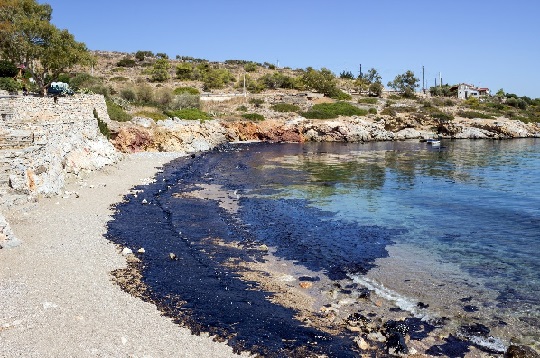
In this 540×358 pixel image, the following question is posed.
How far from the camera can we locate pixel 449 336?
1129cm

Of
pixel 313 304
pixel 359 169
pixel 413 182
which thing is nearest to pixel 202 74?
pixel 359 169

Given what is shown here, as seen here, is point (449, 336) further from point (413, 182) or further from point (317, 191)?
point (413, 182)

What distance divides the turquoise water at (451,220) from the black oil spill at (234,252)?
164cm

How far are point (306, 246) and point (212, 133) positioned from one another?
44.8 meters

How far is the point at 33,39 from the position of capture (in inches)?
1682

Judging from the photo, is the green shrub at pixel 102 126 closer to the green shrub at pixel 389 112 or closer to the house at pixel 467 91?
the green shrub at pixel 389 112

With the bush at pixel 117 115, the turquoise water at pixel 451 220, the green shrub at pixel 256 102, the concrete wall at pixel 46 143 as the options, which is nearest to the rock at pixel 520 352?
the turquoise water at pixel 451 220

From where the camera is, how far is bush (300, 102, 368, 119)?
7647 cm

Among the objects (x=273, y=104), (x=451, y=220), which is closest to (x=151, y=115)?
(x=273, y=104)

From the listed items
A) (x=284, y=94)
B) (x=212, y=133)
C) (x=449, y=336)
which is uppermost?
(x=284, y=94)

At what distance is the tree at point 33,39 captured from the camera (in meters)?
41.0

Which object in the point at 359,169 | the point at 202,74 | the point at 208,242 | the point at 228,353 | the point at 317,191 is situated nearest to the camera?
the point at 228,353

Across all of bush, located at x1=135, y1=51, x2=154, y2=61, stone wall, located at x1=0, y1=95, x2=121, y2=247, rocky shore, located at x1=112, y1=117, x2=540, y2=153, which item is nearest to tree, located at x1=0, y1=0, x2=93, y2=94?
stone wall, located at x1=0, y1=95, x2=121, y2=247

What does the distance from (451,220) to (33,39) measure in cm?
4064
